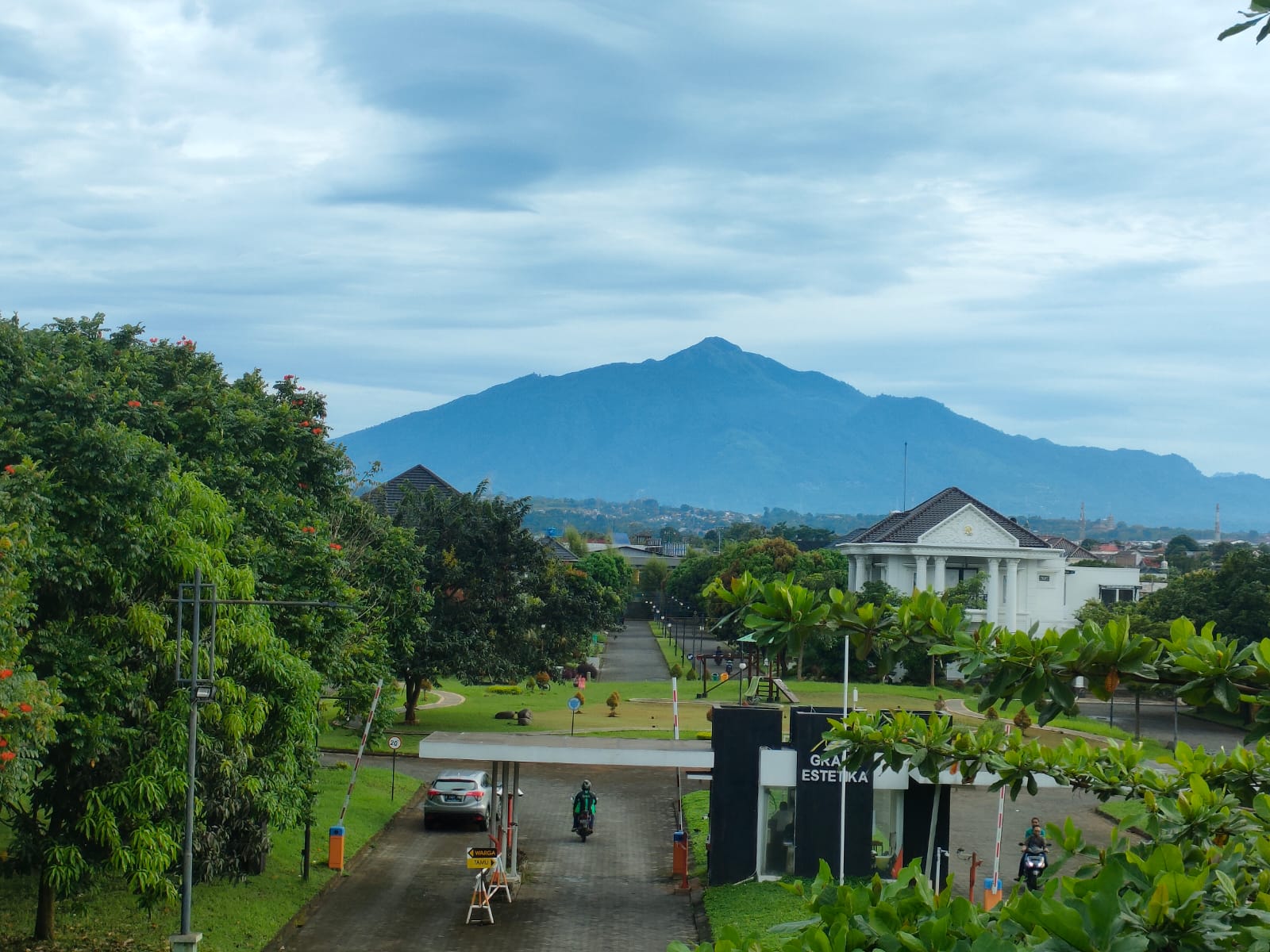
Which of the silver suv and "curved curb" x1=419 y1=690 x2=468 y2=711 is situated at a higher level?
the silver suv

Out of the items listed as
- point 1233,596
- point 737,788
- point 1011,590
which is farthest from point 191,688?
point 1011,590

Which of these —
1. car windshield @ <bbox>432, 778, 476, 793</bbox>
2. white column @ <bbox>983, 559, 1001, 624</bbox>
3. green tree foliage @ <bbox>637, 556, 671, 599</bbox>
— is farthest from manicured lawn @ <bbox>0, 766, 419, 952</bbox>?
green tree foliage @ <bbox>637, 556, 671, 599</bbox>

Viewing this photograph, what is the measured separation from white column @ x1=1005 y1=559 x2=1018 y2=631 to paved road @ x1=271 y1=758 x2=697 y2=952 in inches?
1460

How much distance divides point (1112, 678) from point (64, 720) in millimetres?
15126

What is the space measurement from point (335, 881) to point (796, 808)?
8734 millimetres

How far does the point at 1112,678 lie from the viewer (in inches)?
210

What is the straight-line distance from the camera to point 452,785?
2939 cm

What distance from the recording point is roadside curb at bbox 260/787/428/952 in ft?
65.3

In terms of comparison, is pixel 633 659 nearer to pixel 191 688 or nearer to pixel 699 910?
pixel 699 910

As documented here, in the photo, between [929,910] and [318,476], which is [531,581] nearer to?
[318,476]

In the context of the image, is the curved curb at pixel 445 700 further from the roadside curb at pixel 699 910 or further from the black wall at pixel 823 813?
the black wall at pixel 823 813

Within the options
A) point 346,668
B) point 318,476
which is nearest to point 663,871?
point 346,668

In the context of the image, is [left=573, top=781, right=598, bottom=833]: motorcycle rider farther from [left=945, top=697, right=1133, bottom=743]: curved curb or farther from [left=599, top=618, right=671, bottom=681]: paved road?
[left=599, top=618, right=671, bottom=681]: paved road

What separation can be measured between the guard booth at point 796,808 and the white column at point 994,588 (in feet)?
140
